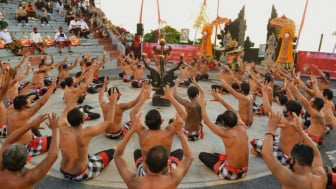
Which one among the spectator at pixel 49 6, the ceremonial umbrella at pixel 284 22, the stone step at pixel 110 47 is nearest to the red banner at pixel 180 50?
the stone step at pixel 110 47

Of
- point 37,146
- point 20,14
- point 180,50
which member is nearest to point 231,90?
point 37,146

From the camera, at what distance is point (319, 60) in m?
16.7

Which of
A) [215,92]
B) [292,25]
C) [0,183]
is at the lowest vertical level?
[0,183]

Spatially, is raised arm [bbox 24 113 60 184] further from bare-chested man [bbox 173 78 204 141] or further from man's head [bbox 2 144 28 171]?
bare-chested man [bbox 173 78 204 141]

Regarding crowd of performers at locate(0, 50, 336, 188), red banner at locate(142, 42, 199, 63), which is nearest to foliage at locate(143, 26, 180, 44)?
red banner at locate(142, 42, 199, 63)

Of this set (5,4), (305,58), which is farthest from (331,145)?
(5,4)

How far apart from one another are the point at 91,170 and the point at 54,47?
13786 mm

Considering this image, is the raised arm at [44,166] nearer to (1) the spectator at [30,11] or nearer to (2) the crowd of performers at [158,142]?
(2) the crowd of performers at [158,142]

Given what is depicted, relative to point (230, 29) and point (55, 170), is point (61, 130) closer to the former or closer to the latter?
point (55, 170)

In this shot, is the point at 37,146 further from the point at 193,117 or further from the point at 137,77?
the point at 137,77

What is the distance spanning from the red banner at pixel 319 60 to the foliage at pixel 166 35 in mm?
22904

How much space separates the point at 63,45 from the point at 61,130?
13623 mm

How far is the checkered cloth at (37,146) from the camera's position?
523cm

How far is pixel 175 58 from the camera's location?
20891mm
